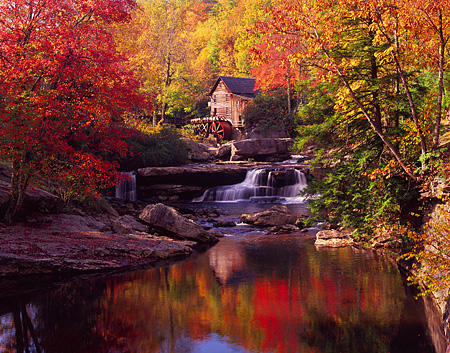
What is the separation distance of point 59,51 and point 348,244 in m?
11.6

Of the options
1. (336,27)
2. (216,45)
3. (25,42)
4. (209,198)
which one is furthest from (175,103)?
(336,27)

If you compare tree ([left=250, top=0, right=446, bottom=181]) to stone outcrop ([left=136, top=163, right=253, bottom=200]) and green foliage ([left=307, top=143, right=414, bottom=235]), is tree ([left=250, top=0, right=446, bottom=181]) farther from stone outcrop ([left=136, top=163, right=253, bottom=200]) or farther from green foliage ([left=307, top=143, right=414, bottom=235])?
stone outcrop ([left=136, top=163, right=253, bottom=200])

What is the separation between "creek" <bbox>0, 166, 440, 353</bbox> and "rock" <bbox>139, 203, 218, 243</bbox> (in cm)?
277

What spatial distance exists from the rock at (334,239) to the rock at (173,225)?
4049mm

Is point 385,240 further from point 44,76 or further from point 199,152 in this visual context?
point 199,152

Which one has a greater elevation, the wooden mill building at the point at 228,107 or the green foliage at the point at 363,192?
the wooden mill building at the point at 228,107

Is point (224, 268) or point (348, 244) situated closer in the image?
point (224, 268)

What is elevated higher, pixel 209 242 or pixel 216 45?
pixel 216 45

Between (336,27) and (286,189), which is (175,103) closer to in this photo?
(286,189)

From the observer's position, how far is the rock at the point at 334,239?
1469cm

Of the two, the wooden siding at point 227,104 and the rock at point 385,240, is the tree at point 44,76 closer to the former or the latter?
the rock at point 385,240

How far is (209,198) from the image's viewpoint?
93.5ft

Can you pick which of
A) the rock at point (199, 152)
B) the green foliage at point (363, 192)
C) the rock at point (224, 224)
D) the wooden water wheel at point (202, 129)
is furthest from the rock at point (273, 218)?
the wooden water wheel at point (202, 129)

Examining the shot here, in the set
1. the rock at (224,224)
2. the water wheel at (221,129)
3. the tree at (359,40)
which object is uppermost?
the water wheel at (221,129)
